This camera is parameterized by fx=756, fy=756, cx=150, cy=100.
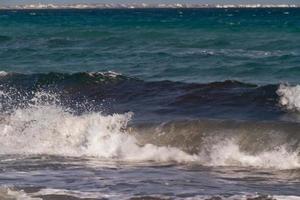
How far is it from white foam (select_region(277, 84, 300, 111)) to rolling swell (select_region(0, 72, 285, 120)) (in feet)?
0.43

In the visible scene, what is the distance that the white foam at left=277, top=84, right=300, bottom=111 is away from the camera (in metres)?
16.4

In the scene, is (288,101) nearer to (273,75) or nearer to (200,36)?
(273,75)

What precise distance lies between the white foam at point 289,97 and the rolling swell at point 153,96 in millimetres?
132

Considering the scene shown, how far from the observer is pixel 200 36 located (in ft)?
134

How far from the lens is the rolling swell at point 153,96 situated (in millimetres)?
16375

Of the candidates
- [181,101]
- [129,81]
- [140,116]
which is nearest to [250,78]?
[129,81]

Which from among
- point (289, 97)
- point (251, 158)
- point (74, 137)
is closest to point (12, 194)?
point (251, 158)

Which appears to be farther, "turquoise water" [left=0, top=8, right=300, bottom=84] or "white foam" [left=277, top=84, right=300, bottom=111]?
"turquoise water" [left=0, top=8, right=300, bottom=84]

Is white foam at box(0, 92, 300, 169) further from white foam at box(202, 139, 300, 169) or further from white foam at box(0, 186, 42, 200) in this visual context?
white foam at box(0, 186, 42, 200)

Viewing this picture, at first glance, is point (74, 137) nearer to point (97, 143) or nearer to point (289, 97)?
point (97, 143)

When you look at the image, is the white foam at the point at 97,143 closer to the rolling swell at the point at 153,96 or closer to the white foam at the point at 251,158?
the white foam at the point at 251,158

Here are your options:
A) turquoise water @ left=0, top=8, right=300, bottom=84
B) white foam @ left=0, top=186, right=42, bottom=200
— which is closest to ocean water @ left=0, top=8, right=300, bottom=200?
white foam @ left=0, top=186, right=42, bottom=200

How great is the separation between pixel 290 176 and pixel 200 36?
97.8 feet

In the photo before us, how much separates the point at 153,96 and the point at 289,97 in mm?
3607
